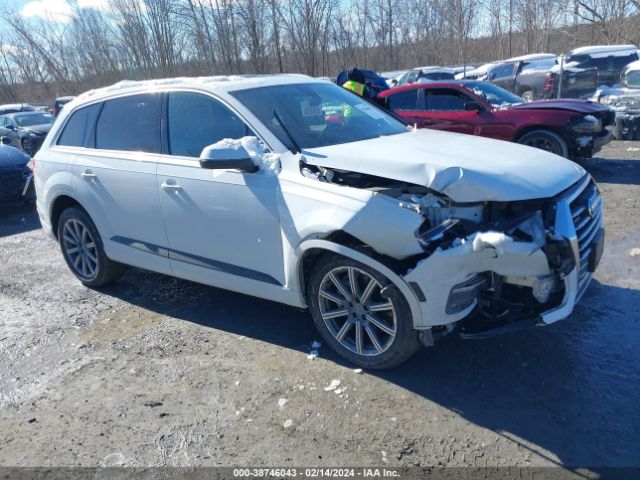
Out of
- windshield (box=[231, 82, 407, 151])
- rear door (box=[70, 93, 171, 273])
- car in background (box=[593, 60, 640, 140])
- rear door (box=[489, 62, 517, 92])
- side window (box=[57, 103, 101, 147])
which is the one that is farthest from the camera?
rear door (box=[489, 62, 517, 92])

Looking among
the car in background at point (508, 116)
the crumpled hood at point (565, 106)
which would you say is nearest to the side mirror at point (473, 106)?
the car in background at point (508, 116)

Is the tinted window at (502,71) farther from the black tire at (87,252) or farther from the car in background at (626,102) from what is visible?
the black tire at (87,252)

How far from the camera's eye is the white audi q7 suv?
308 centimetres

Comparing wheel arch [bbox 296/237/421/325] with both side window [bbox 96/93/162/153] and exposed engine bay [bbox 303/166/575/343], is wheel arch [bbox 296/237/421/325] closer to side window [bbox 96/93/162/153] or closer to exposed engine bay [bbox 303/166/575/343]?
exposed engine bay [bbox 303/166/575/343]

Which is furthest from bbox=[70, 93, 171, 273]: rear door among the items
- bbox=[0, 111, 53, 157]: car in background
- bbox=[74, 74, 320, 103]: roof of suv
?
bbox=[0, 111, 53, 157]: car in background

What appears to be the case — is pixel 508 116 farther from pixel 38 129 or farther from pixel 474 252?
pixel 38 129

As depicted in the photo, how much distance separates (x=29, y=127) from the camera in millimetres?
17094

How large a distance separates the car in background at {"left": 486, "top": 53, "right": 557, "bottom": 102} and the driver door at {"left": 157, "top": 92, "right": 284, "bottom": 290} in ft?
53.7

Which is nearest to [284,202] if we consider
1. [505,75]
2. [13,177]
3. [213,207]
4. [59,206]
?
[213,207]

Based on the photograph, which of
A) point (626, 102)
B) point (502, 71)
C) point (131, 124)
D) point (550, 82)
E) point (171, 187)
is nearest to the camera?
point (171, 187)

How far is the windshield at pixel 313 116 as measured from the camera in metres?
3.88

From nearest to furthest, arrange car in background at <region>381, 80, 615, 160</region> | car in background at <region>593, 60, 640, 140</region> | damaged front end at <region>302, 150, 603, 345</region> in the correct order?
1. damaged front end at <region>302, 150, 603, 345</region>
2. car in background at <region>381, 80, 615, 160</region>
3. car in background at <region>593, 60, 640, 140</region>

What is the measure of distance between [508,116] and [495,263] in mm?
6512

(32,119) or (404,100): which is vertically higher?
(404,100)
